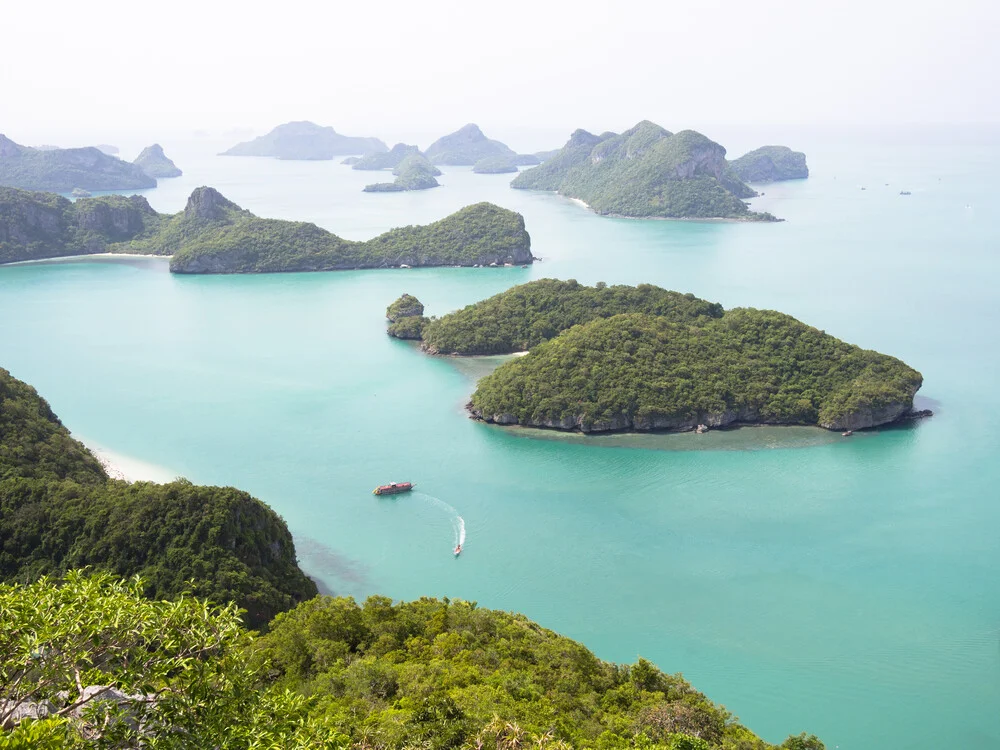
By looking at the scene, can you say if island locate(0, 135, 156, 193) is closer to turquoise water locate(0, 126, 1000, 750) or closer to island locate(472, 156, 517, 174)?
island locate(472, 156, 517, 174)

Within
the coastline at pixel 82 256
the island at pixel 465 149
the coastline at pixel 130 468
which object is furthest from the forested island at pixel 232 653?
the island at pixel 465 149

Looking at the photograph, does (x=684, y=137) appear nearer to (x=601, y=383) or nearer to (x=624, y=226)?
(x=624, y=226)

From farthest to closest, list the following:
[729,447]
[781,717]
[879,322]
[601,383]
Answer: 1. [879,322]
2. [601,383]
3. [729,447]
4. [781,717]

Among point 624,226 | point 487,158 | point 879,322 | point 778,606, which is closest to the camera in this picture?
point 778,606

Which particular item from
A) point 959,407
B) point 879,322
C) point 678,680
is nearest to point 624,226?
point 879,322

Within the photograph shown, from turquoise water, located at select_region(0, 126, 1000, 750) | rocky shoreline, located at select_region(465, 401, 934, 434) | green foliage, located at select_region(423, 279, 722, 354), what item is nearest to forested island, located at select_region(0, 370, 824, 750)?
turquoise water, located at select_region(0, 126, 1000, 750)

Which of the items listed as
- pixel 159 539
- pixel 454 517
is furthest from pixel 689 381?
pixel 159 539
